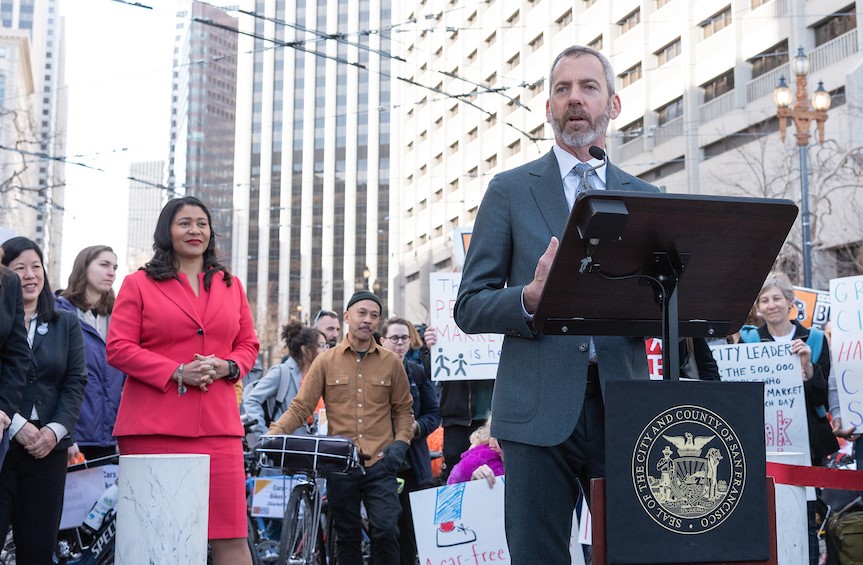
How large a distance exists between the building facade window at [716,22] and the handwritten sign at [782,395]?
108 ft

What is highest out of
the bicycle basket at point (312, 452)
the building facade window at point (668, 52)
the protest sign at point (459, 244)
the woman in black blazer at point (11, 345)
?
the building facade window at point (668, 52)

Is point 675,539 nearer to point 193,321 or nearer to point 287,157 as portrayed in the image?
point 193,321

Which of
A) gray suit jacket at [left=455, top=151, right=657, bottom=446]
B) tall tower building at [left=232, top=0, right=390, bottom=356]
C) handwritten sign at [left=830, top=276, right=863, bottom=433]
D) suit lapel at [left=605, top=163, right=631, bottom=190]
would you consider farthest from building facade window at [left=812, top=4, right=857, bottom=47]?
tall tower building at [left=232, top=0, right=390, bottom=356]

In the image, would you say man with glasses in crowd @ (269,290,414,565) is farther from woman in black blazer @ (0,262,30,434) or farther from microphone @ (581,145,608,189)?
microphone @ (581,145,608,189)

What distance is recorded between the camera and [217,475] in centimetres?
493

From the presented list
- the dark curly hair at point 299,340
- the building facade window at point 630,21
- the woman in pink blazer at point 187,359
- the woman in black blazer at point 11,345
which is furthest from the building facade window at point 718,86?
the woman in black blazer at point 11,345

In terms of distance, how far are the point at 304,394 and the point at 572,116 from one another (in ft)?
15.8

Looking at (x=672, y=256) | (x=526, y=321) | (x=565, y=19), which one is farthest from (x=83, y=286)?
(x=565, y=19)

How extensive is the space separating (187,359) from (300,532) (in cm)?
276

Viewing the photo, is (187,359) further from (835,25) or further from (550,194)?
(835,25)

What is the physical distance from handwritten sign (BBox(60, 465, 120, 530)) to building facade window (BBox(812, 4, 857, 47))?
93.2ft

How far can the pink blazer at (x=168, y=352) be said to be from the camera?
4.90 metres

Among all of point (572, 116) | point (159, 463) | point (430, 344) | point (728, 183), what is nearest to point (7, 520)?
point (159, 463)

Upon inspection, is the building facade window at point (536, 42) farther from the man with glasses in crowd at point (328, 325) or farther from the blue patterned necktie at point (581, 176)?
the blue patterned necktie at point (581, 176)
